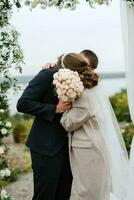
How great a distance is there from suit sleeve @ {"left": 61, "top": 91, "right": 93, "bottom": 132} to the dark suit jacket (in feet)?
0.36

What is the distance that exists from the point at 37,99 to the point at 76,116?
1.21 ft

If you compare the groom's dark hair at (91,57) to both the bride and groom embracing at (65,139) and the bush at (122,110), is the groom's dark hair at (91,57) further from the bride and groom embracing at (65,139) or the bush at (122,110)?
the bush at (122,110)

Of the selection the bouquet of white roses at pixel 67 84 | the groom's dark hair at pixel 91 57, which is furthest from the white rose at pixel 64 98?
the groom's dark hair at pixel 91 57

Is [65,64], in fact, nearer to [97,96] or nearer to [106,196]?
[97,96]

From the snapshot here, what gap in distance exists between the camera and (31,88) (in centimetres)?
560

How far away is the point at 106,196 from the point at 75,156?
0.52 m

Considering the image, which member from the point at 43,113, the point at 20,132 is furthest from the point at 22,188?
the point at 20,132

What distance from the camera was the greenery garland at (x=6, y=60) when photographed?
212 inches

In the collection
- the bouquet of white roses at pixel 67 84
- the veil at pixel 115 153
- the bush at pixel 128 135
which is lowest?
the bush at pixel 128 135

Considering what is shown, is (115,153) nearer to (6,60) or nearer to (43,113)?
(43,113)

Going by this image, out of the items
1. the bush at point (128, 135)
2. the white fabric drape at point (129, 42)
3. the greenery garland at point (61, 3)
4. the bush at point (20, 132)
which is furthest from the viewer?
the bush at point (20, 132)

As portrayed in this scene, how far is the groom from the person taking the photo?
5586mm

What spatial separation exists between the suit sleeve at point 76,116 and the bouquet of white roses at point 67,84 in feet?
0.51

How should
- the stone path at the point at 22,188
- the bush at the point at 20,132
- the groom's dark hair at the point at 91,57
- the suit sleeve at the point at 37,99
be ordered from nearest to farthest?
the suit sleeve at the point at 37,99, the groom's dark hair at the point at 91,57, the stone path at the point at 22,188, the bush at the point at 20,132
